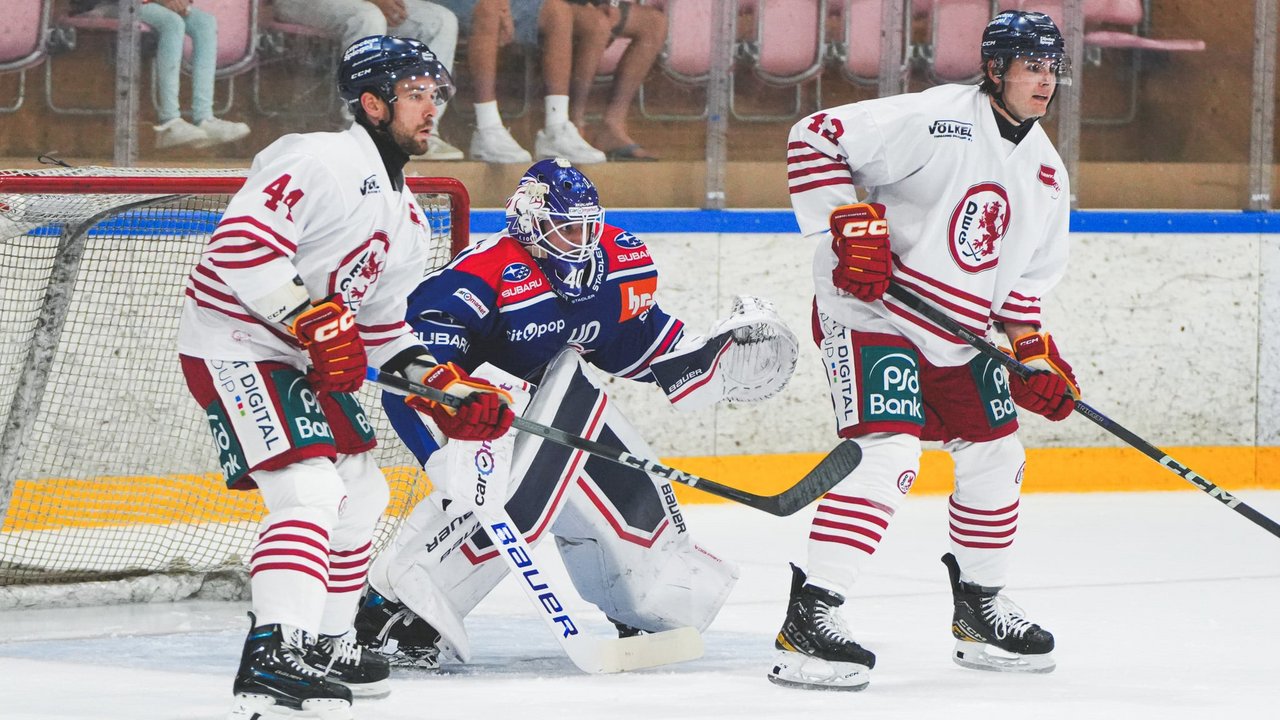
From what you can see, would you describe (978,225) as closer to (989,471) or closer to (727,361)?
(989,471)

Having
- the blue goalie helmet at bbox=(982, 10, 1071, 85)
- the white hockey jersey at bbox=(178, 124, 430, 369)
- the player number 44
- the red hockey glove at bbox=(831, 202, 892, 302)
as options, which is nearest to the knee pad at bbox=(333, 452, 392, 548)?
the white hockey jersey at bbox=(178, 124, 430, 369)

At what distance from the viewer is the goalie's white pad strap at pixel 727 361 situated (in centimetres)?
346

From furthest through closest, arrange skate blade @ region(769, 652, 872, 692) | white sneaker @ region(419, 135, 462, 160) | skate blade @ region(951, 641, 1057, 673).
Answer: white sneaker @ region(419, 135, 462, 160), skate blade @ region(951, 641, 1057, 673), skate blade @ region(769, 652, 872, 692)

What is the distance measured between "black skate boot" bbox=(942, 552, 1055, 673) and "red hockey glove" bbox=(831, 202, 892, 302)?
60 cm

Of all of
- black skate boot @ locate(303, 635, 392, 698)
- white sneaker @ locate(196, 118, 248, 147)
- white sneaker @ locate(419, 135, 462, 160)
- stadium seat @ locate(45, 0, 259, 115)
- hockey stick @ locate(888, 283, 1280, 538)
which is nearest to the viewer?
black skate boot @ locate(303, 635, 392, 698)

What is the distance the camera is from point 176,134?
5059 mm

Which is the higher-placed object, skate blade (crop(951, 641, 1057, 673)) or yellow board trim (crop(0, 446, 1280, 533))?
skate blade (crop(951, 641, 1057, 673))

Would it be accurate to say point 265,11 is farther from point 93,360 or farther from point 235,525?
point 235,525

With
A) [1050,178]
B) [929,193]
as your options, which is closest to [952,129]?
[929,193]

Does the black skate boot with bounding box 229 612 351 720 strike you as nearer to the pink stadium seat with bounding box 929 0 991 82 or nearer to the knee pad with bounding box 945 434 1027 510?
the knee pad with bounding box 945 434 1027 510

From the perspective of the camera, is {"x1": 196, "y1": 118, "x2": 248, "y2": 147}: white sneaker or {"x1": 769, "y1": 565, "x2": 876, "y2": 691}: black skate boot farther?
{"x1": 196, "y1": 118, "x2": 248, "y2": 147}: white sneaker

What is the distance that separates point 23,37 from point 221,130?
1.77 ft

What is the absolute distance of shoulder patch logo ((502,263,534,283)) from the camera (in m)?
3.21

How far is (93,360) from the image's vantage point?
14.6ft
